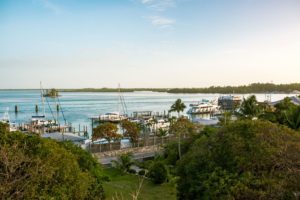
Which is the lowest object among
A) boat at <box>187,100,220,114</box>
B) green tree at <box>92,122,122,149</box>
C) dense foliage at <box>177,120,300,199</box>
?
boat at <box>187,100,220,114</box>


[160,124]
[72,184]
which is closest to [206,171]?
[72,184]

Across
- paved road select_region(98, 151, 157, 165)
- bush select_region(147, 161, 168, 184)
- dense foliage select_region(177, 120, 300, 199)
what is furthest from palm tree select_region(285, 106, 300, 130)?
dense foliage select_region(177, 120, 300, 199)

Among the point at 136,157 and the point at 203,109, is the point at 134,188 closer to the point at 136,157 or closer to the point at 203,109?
the point at 136,157

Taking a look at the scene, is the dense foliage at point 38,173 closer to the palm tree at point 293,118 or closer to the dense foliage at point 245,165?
the dense foliage at point 245,165

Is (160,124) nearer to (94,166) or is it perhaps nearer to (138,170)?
(138,170)

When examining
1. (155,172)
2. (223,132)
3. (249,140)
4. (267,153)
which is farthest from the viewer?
(155,172)

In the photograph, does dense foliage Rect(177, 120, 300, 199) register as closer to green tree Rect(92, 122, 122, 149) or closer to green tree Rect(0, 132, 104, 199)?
green tree Rect(0, 132, 104, 199)
